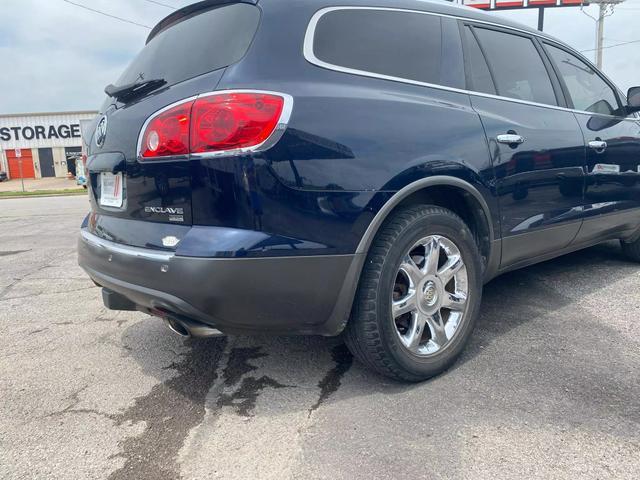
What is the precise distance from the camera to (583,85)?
148 inches

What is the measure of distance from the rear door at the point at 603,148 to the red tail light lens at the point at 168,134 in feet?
8.90

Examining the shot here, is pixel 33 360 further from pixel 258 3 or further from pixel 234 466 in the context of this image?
pixel 258 3

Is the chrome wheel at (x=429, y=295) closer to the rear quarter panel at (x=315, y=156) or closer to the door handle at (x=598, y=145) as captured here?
the rear quarter panel at (x=315, y=156)

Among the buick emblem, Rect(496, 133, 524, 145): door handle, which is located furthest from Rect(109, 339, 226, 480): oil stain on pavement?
Rect(496, 133, 524, 145): door handle

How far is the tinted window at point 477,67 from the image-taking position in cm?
284

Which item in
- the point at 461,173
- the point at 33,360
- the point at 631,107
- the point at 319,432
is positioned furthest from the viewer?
the point at 631,107

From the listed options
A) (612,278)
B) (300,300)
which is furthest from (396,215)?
(612,278)

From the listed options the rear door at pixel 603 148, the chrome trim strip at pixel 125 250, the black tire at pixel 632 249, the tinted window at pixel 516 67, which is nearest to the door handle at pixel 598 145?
the rear door at pixel 603 148

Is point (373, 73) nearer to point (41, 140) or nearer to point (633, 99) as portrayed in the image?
point (633, 99)

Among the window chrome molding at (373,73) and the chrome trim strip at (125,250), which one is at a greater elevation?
the window chrome molding at (373,73)

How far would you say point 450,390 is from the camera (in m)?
2.41

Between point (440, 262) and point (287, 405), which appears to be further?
point (440, 262)

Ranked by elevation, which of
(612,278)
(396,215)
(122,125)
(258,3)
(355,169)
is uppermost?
(258,3)

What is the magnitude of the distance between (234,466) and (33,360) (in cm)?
171
